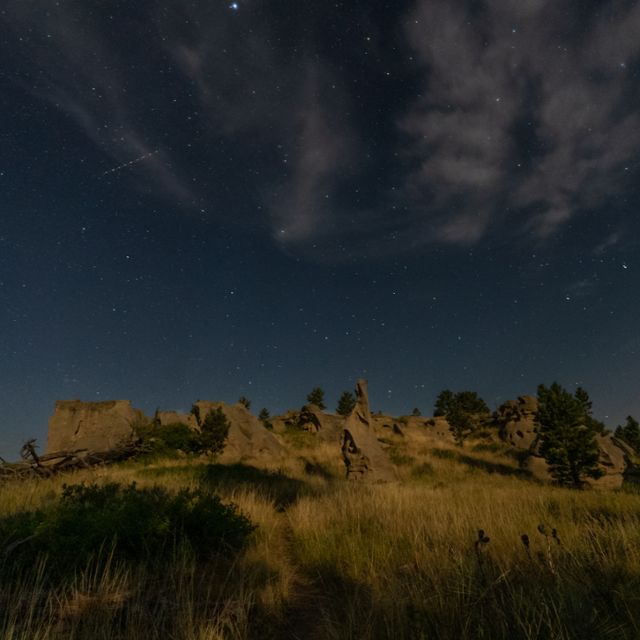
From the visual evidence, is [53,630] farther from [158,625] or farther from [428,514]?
[428,514]

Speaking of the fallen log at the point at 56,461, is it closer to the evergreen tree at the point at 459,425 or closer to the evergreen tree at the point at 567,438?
the evergreen tree at the point at 567,438

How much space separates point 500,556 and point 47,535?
19.5 ft

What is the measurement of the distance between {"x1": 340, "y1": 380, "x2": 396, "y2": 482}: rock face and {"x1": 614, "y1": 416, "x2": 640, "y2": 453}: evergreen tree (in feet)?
88.3

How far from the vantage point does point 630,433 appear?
99.5 ft

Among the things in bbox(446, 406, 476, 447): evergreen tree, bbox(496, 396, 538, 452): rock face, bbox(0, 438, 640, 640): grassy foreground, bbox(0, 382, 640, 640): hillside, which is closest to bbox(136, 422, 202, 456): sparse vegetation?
bbox(0, 382, 640, 640): hillside

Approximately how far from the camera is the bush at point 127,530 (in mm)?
4551

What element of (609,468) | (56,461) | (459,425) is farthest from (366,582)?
(459,425)

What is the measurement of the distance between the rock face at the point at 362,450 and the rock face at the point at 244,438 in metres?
8.33

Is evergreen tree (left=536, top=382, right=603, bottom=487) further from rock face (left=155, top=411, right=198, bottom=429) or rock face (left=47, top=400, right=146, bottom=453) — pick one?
rock face (left=47, top=400, right=146, bottom=453)

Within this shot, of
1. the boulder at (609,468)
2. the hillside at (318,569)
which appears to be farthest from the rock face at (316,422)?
the hillside at (318,569)

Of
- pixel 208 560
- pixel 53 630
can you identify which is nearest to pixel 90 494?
pixel 208 560

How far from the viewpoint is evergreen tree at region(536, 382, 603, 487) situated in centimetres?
1313

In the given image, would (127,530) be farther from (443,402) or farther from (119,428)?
(443,402)

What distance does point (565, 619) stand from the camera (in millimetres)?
2584
